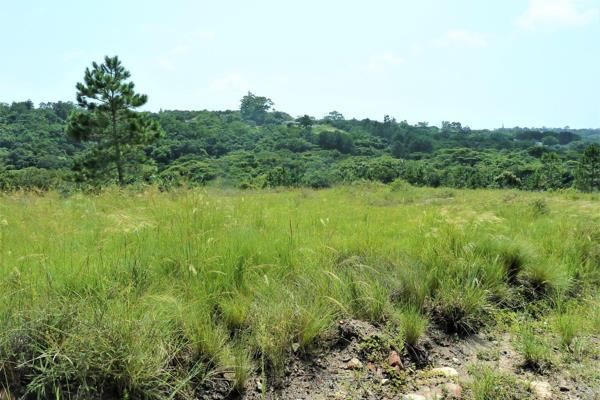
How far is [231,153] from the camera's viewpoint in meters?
85.2

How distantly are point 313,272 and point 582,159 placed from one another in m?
56.8

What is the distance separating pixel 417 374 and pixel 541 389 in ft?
2.51

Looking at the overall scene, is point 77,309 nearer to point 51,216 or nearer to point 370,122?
point 51,216

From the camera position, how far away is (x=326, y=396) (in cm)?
244

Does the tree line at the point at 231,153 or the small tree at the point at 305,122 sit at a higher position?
the small tree at the point at 305,122

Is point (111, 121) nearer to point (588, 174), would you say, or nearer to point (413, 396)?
point (413, 396)

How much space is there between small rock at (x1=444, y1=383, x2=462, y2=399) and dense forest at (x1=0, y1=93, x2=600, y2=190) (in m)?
4.26

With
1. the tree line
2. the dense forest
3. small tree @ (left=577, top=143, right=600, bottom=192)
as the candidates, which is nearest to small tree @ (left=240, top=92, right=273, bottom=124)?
the tree line

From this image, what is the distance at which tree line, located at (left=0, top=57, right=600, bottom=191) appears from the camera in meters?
27.4

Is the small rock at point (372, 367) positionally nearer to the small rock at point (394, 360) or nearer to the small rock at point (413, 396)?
the small rock at point (394, 360)

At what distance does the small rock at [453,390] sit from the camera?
245 centimetres

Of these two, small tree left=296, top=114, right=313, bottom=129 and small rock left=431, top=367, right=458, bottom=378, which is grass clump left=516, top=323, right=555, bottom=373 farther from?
small tree left=296, top=114, right=313, bottom=129

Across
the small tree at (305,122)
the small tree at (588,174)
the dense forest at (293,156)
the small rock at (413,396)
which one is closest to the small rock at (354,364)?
the small rock at (413,396)

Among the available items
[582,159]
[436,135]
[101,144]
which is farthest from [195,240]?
[436,135]
